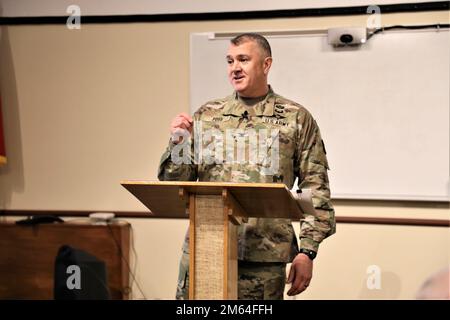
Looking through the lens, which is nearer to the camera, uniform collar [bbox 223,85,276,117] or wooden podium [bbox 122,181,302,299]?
wooden podium [bbox 122,181,302,299]

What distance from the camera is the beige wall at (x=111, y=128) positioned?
3.88 meters

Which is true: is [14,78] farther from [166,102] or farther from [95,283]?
[95,283]

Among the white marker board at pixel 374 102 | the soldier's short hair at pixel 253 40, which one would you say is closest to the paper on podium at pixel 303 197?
the soldier's short hair at pixel 253 40

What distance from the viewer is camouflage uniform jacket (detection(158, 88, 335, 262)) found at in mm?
2646

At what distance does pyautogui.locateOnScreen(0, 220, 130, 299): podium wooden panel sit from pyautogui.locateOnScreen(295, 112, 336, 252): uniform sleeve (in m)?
1.55

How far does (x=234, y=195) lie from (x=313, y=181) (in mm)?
541

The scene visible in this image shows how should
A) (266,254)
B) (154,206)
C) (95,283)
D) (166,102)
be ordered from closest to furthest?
(154,206)
(266,254)
(95,283)
(166,102)

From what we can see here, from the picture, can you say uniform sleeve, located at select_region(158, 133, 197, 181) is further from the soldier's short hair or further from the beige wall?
the beige wall

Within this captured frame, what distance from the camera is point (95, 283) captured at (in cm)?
371

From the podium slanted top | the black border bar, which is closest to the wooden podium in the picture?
the podium slanted top

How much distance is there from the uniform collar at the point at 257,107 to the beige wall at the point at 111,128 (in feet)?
3.77

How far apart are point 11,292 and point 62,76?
1.29m

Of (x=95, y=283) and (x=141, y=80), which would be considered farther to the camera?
(x=141, y=80)
